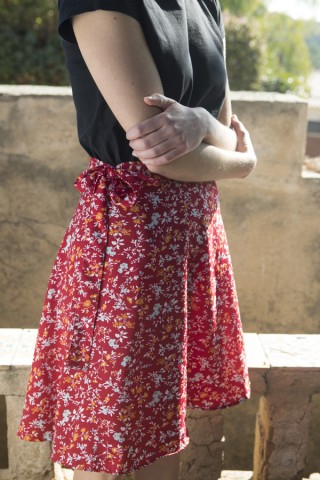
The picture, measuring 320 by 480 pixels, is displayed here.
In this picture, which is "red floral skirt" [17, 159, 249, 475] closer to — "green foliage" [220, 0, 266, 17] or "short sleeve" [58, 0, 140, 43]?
"short sleeve" [58, 0, 140, 43]

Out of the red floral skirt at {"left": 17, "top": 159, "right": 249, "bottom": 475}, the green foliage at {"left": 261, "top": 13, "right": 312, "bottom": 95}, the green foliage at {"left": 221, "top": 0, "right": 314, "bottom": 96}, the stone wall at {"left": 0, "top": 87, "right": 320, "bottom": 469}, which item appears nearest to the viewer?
the red floral skirt at {"left": 17, "top": 159, "right": 249, "bottom": 475}

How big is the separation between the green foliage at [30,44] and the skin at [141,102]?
21.9 feet

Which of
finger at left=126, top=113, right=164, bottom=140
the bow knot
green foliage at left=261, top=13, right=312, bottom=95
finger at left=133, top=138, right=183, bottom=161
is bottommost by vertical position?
the bow knot

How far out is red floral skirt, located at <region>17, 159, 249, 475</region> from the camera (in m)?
1.66

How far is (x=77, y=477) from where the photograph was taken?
1.86 m

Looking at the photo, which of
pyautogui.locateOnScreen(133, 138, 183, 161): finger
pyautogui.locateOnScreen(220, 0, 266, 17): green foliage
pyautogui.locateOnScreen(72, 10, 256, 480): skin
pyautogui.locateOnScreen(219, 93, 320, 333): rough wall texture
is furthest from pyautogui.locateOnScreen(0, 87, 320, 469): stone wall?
pyautogui.locateOnScreen(220, 0, 266, 17): green foliage

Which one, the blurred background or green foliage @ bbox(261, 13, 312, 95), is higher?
green foliage @ bbox(261, 13, 312, 95)

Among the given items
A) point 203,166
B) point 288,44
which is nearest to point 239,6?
point 288,44

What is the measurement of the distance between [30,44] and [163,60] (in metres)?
6.99

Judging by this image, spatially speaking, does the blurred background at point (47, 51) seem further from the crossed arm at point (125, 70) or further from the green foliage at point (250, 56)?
the crossed arm at point (125, 70)

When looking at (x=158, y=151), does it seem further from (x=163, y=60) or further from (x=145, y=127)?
(x=163, y=60)

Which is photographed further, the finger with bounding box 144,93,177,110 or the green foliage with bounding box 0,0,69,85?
the green foliage with bounding box 0,0,69,85

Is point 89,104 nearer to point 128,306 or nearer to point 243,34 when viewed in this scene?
point 128,306

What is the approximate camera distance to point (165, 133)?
1.55 m
